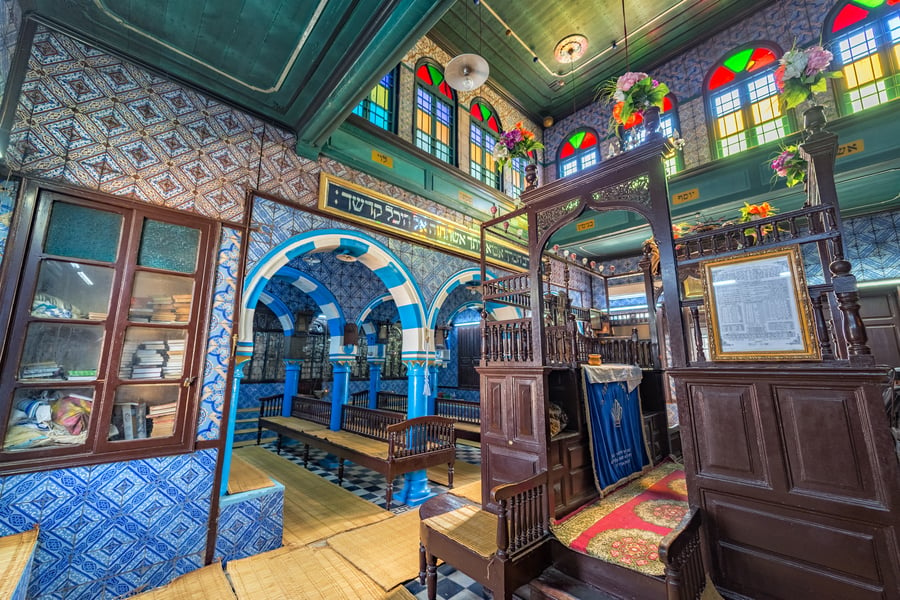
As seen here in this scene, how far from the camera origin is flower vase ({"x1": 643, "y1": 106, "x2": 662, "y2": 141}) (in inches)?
111

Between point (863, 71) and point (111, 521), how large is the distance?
10836 mm

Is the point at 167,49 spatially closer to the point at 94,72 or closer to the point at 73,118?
the point at 94,72

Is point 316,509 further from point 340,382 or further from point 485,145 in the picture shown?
point 485,145

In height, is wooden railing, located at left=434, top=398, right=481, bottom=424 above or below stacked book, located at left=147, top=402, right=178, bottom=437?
below

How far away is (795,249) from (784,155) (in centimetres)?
149

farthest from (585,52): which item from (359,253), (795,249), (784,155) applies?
(795,249)

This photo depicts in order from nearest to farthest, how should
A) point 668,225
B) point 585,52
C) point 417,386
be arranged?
point 668,225, point 417,386, point 585,52

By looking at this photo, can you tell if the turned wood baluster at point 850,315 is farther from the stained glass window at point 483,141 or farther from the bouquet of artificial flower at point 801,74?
the stained glass window at point 483,141

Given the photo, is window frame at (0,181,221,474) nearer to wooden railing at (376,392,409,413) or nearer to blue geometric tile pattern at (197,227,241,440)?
blue geometric tile pattern at (197,227,241,440)

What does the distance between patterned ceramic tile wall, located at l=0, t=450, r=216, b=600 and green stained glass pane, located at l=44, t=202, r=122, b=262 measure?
1.82 m

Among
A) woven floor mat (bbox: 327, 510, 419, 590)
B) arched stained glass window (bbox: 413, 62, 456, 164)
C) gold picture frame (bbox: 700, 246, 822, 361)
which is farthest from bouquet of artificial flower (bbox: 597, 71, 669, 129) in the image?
woven floor mat (bbox: 327, 510, 419, 590)

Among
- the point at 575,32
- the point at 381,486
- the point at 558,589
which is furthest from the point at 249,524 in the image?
the point at 575,32

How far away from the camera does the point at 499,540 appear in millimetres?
2549

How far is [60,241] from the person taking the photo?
3.07 m
